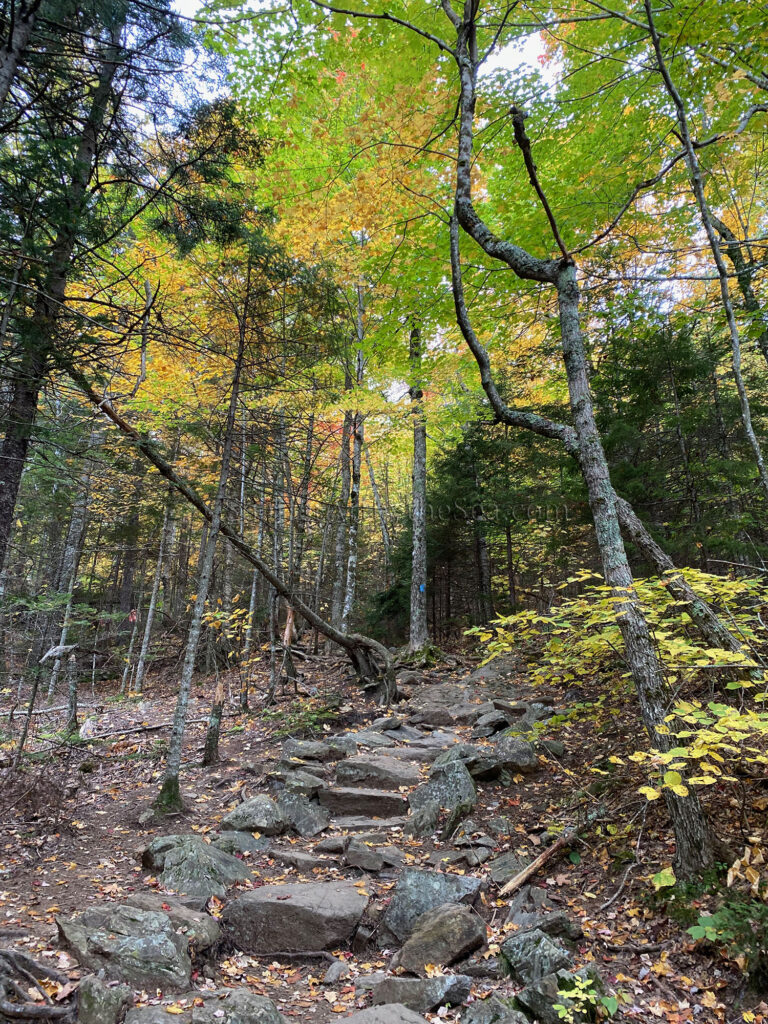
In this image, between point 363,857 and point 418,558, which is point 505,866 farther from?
point 418,558

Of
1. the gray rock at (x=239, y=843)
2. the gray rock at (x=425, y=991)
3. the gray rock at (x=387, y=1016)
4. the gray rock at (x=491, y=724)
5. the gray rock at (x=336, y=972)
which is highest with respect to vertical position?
the gray rock at (x=491, y=724)

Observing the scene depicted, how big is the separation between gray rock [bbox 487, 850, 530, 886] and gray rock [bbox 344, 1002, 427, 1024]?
5.58 feet

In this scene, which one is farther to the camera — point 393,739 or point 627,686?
point 393,739

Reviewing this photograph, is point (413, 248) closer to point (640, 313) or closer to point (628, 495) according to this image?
point (640, 313)

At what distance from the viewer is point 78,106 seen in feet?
18.5

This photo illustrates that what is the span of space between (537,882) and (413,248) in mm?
7653

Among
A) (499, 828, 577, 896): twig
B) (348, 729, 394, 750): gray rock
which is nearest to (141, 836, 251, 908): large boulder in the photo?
(499, 828, 577, 896): twig

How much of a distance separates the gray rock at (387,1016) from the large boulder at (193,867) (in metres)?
1.98

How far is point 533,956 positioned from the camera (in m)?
3.36

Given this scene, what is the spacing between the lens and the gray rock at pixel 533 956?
3.25 meters

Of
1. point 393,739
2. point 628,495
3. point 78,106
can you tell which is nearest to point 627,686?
point 393,739

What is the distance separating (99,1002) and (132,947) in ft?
2.04

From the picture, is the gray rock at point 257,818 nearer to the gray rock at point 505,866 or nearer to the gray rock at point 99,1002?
the gray rock at point 505,866

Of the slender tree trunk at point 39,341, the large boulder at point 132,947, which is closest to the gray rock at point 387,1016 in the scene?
the large boulder at point 132,947
